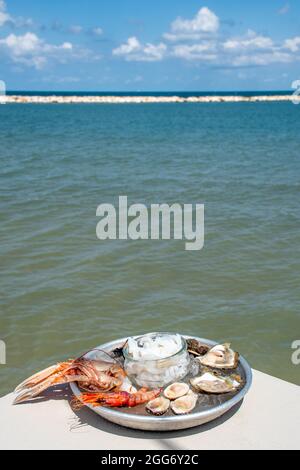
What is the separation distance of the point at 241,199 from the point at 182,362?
399 inches

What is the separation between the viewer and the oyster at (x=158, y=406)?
2586 mm

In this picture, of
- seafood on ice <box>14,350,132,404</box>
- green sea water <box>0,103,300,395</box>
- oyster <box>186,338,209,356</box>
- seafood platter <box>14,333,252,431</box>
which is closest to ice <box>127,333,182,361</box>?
seafood platter <box>14,333,252,431</box>

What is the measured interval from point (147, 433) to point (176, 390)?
0.27m

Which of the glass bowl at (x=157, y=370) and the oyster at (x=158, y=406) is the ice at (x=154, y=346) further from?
the oyster at (x=158, y=406)

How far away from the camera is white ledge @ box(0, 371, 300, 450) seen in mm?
2523

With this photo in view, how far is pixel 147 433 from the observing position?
2.59 meters

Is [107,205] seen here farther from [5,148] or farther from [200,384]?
[5,148]

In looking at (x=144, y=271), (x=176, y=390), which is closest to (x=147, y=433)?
(x=176, y=390)

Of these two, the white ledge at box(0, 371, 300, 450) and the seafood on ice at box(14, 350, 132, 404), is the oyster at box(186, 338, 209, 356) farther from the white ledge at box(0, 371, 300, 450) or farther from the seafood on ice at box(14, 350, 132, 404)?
the seafood on ice at box(14, 350, 132, 404)

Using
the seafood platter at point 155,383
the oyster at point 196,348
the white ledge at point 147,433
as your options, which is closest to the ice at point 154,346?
the seafood platter at point 155,383

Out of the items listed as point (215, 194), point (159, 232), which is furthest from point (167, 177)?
point (159, 232)

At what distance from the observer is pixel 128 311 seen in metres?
6.57

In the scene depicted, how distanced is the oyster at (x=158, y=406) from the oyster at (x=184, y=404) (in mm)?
37

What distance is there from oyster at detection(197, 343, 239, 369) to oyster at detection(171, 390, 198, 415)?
328 mm
